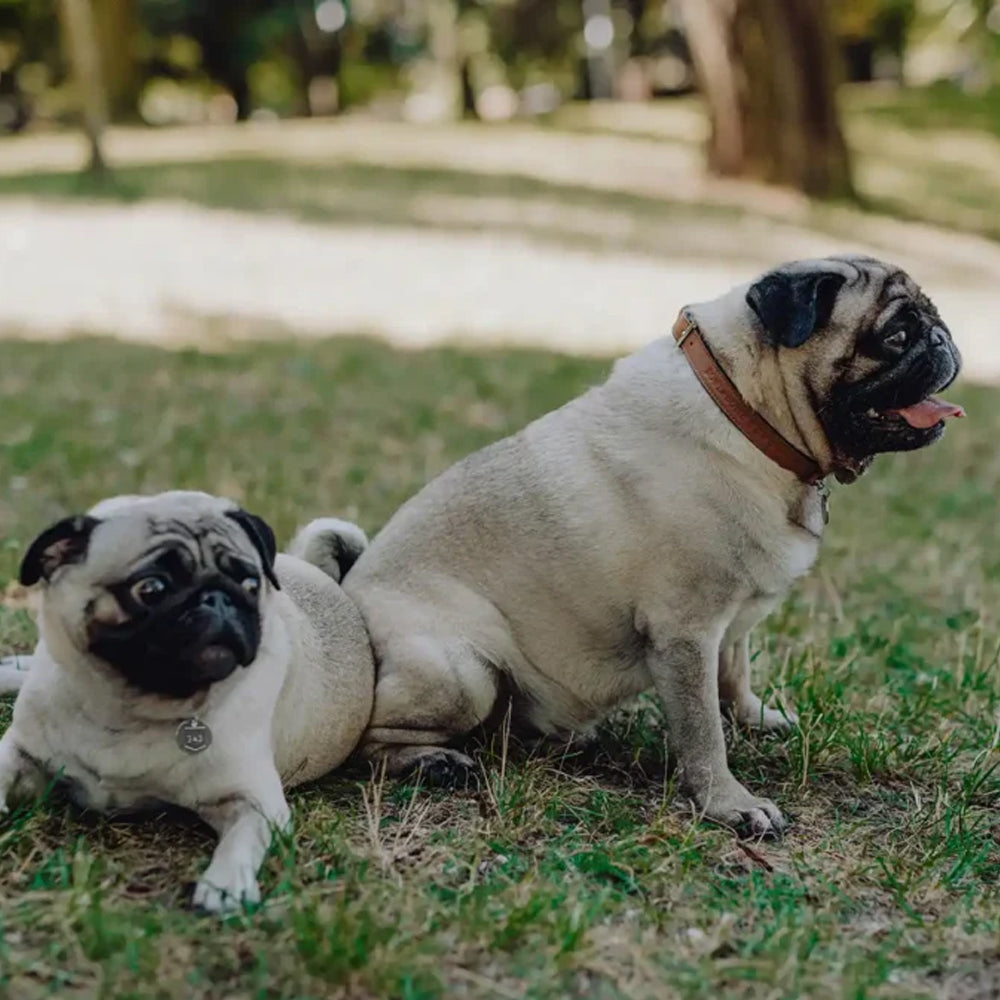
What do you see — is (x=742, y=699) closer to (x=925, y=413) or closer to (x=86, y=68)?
(x=925, y=413)

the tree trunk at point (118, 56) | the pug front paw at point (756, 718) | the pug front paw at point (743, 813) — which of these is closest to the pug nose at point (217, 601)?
the pug front paw at point (743, 813)

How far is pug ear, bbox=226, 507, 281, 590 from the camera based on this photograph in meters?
3.57

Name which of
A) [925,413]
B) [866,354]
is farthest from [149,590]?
[925,413]

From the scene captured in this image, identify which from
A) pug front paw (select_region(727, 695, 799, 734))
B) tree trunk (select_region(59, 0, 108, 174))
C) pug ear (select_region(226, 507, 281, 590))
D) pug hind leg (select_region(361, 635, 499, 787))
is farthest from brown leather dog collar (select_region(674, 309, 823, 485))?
tree trunk (select_region(59, 0, 108, 174))

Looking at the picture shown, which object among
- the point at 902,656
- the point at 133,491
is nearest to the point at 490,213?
the point at 133,491

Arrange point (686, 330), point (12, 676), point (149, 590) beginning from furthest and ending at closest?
point (12, 676) < point (686, 330) < point (149, 590)

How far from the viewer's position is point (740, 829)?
153 inches

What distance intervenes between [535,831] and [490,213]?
12.6 meters

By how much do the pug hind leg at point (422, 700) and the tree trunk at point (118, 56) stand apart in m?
24.3

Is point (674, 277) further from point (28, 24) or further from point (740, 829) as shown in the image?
point (28, 24)

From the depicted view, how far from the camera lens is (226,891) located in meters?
3.15

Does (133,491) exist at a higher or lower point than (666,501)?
lower

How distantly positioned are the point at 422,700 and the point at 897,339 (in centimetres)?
171

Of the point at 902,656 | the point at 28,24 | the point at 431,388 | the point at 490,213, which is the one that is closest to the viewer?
the point at 902,656
